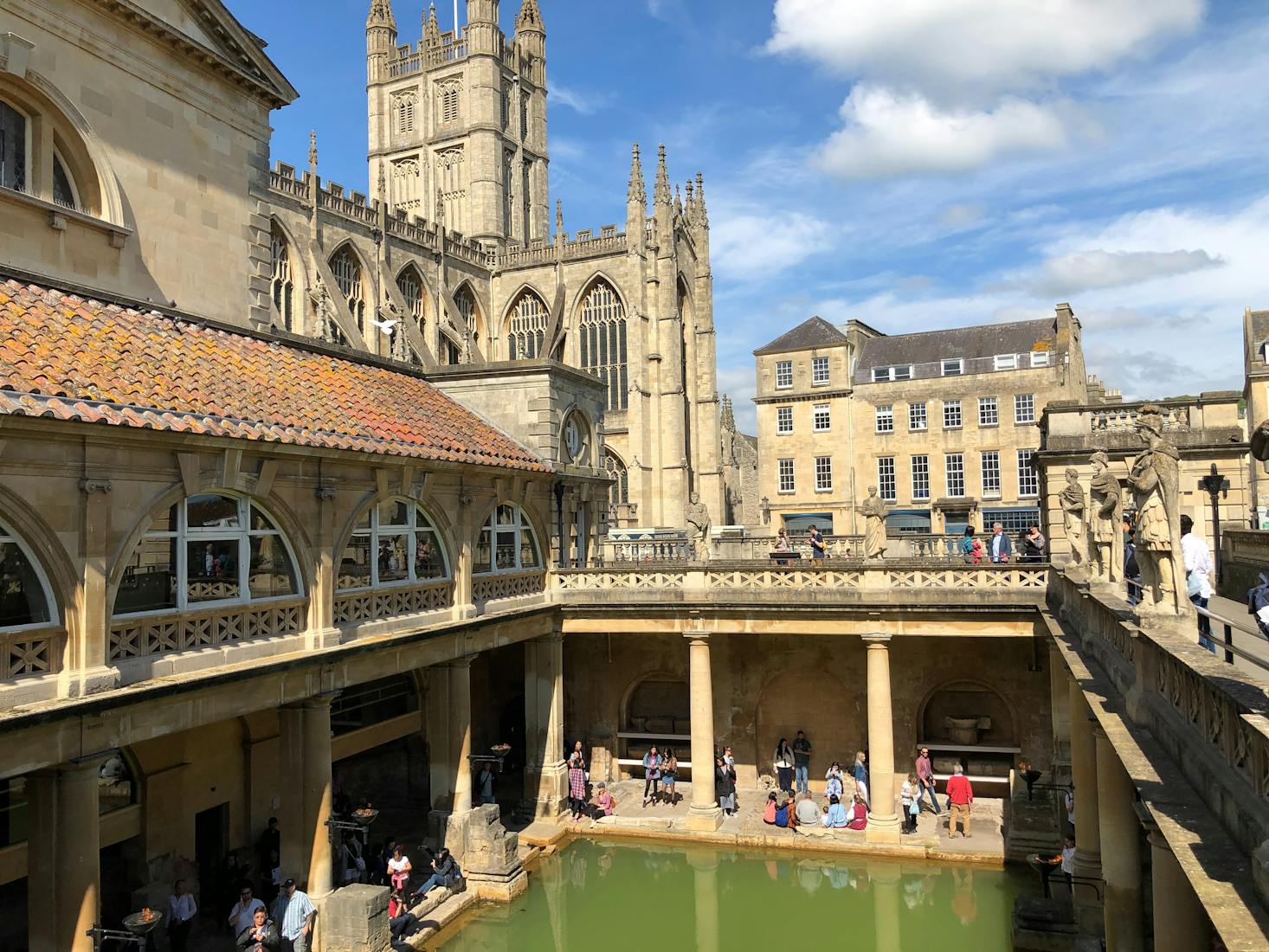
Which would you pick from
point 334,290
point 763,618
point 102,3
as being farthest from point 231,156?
point 334,290

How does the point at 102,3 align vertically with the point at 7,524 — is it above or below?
above

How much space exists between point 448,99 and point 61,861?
6542 cm

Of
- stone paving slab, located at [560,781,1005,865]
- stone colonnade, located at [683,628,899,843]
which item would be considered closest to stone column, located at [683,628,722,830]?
stone colonnade, located at [683,628,899,843]

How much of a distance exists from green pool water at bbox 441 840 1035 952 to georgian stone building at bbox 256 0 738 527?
28368 mm

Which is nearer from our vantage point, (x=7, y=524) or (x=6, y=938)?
(x=7, y=524)

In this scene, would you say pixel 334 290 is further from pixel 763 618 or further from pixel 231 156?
pixel 763 618

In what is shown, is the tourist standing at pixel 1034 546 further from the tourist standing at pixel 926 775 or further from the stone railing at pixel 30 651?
the stone railing at pixel 30 651

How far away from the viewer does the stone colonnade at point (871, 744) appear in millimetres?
22297

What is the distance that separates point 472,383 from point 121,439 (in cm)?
1259

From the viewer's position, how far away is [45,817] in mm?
11562

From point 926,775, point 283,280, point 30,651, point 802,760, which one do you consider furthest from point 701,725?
point 283,280

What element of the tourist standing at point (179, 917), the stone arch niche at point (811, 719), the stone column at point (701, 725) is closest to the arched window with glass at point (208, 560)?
the tourist standing at point (179, 917)

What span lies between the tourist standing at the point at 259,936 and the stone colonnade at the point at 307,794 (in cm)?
148

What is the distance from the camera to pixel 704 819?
23.3 meters
